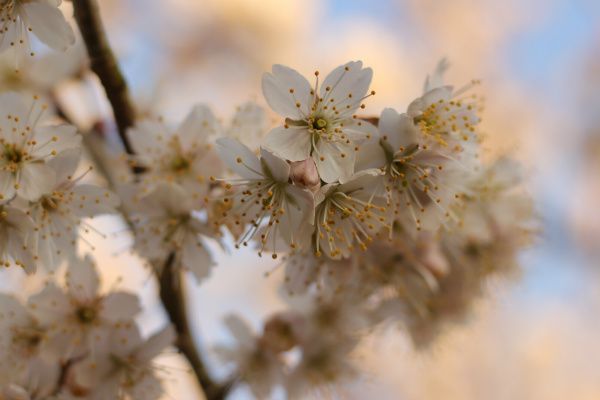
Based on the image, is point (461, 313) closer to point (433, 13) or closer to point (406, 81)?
point (406, 81)

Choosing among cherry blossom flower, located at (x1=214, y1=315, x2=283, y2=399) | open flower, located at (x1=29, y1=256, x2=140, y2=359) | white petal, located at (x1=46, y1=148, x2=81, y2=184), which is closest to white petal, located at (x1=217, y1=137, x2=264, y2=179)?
white petal, located at (x1=46, y1=148, x2=81, y2=184)

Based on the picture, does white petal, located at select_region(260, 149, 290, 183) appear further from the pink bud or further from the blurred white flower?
the blurred white flower

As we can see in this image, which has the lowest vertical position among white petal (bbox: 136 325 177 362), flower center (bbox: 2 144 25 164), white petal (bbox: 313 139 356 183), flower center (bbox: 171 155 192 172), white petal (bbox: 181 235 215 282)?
white petal (bbox: 136 325 177 362)

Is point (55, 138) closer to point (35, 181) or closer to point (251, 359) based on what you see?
point (35, 181)

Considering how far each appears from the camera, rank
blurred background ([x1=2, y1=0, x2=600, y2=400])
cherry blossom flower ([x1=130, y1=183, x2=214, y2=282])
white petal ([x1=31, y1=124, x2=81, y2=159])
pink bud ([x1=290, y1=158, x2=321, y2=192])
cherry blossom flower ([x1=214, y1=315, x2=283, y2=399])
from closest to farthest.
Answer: pink bud ([x1=290, y1=158, x2=321, y2=192]), white petal ([x1=31, y1=124, x2=81, y2=159]), cherry blossom flower ([x1=130, y1=183, x2=214, y2=282]), cherry blossom flower ([x1=214, y1=315, x2=283, y2=399]), blurred background ([x1=2, y1=0, x2=600, y2=400])

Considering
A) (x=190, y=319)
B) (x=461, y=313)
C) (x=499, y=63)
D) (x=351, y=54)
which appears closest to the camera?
(x=190, y=319)

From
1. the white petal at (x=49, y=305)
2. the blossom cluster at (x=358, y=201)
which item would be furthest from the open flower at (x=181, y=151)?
the white petal at (x=49, y=305)

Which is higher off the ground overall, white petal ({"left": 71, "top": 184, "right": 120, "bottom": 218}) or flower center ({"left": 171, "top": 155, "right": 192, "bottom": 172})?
flower center ({"left": 171, "top": 155, "right": 192, "bottom": 172})

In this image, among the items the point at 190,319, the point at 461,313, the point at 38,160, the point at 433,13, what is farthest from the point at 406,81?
the point at 38,160

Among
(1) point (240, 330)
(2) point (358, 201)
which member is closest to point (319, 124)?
(2) point (358, 201)
